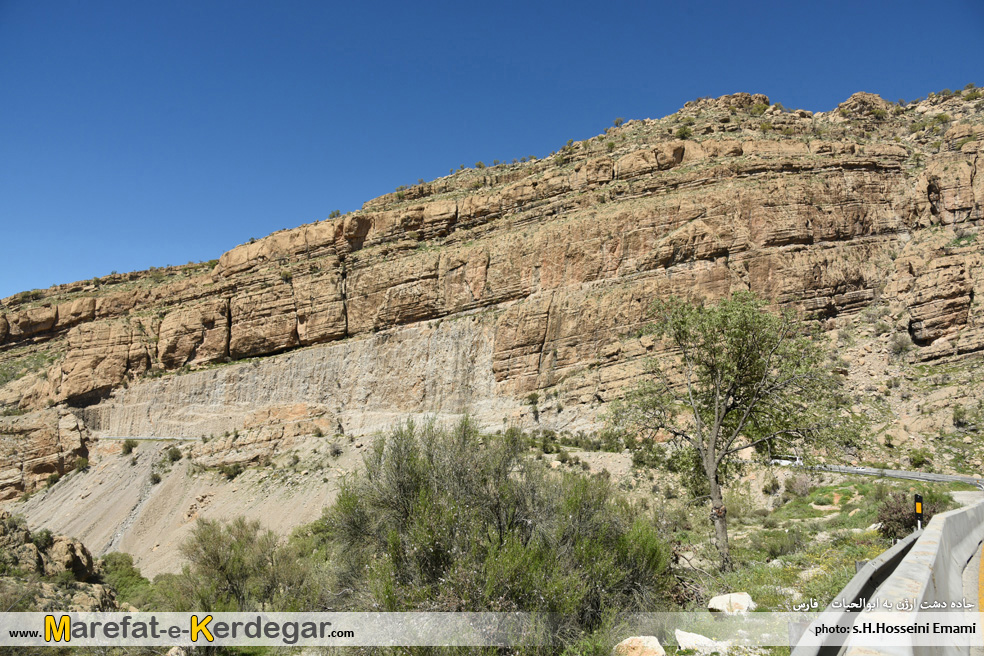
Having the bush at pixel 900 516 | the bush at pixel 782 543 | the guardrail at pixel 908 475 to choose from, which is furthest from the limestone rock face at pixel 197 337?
the bush at pixel 900 516

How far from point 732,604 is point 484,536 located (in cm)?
403

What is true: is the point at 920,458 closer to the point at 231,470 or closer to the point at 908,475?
the point at 908,475

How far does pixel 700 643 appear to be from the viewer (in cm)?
668

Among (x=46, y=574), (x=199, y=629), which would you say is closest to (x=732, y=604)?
(x=199, y=629)

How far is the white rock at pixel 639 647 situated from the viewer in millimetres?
6355

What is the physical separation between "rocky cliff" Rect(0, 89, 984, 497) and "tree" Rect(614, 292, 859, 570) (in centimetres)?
1896

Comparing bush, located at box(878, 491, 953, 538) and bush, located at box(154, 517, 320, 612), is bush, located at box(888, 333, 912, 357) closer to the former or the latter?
bush, located at box(878, 491, 953, 538)

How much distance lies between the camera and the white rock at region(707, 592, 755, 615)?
26.9ft

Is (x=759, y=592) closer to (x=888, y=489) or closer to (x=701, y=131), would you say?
(x=888, y=489)

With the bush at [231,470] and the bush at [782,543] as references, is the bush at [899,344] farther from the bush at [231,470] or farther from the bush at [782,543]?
the bush at [231,470]

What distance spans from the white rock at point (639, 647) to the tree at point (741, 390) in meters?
6.09

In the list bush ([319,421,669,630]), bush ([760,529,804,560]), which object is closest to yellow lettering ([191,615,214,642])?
bush ([319,421,669,630])

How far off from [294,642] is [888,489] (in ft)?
54.3

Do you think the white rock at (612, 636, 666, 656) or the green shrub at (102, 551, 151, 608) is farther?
the green shrub at (102, 551, 151, 608)
